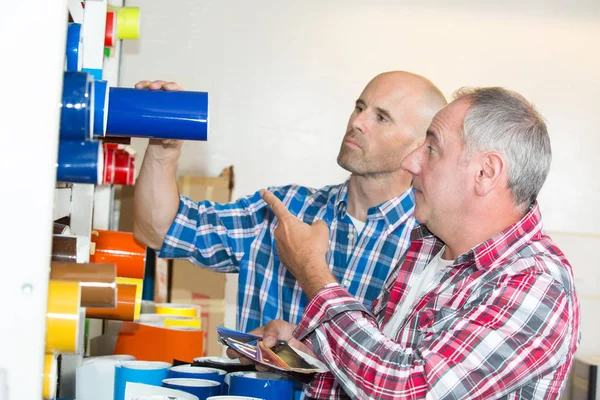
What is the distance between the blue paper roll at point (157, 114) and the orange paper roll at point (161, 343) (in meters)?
0.74

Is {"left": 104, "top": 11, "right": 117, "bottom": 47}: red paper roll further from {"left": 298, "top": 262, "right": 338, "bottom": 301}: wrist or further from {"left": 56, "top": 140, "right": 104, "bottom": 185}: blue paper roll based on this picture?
{"left": 56, "top": 140, "right": 104, "bottom": 185}: blue paper roll

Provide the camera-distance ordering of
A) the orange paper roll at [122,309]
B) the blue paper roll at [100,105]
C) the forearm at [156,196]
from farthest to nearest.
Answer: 1. the forearm at [156,196]
2. the orange paper roll at [122,309]
3. the blue paper roll at [100,105]

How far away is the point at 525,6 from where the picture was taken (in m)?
3.21

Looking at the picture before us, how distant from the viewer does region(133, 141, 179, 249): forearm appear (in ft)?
5.27

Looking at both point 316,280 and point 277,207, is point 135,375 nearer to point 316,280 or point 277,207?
point 316,280

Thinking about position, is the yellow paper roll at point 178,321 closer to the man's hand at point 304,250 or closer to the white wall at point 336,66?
the man's hand at point 304,250

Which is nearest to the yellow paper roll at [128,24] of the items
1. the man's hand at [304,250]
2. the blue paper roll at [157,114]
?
the man's hand at [304,250]

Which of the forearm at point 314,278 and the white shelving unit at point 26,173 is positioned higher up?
the white shelving unit at point 26,173

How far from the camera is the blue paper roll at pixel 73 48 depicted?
88 cm

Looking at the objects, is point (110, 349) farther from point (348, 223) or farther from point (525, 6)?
point (525, 6)

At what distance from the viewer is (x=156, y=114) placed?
0.87m

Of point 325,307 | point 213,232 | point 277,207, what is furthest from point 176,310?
point 325,307

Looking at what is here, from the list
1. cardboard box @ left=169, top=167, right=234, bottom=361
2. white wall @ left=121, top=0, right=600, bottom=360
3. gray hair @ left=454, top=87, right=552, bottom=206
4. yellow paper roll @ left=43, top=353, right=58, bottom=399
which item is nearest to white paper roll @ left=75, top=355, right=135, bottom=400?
yellow paper roll @ left=43, top=353, right=58, bottom=399

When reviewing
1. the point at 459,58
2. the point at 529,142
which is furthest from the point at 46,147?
the point at 459,58
